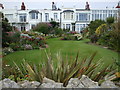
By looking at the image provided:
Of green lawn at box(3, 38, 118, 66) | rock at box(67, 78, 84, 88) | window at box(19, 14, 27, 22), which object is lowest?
green lawn at box(3, 38, 118, 66)

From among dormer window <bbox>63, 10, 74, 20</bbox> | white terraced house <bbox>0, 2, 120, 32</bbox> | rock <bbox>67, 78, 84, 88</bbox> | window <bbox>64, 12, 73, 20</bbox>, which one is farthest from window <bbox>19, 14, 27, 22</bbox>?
rock <bbox>67, 78, 84, 88</bbox>

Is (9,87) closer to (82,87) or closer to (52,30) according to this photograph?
(82,87)

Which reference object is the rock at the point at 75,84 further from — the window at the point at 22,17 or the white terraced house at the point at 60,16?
the window at the point at 22,17

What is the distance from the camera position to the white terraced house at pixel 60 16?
32.7m

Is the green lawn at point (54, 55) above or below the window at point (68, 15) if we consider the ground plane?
below

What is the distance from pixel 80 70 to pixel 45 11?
31.6 metres

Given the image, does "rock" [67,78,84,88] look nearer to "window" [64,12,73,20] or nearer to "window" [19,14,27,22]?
"window" [64,12,73,20]

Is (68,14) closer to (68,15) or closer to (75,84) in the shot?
(68,15)

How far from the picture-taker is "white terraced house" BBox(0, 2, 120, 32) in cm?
3266

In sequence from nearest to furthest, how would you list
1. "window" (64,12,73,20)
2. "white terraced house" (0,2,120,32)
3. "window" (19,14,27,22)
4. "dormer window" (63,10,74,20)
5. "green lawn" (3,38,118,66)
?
"green lawn" (3,38,118,66) → "dormer window" (63,10,74,20) → "window" (64,12,73,20) → "white terraced house" (0,2,120,32) → "window" (19,14,27,22)

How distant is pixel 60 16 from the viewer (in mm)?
33094

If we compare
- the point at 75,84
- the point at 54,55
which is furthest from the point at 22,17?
the point at 75,84

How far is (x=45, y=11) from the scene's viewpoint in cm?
3309

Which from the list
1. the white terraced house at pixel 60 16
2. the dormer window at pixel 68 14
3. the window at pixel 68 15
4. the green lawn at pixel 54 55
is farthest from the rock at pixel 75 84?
the window at pixel 68 15
